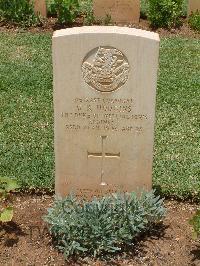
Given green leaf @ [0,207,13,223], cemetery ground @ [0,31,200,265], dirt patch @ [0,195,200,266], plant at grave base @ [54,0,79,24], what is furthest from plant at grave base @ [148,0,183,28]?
green leaf @ [0,207,13,223]

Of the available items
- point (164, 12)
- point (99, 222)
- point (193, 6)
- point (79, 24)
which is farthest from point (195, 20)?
point (99, 222)

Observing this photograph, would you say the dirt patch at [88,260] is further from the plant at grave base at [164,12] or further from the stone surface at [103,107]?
the plant at grave base at [164,12]

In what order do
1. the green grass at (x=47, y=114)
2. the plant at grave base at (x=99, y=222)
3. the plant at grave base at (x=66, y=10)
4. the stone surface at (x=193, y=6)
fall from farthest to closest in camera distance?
the stone surface at (x=193, y=6) < the plant at grave base at (x=66, y=10) < the green grass at (x=47, y=114) < the plant at grave base at (x=99, y=222)

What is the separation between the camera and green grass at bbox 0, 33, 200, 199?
568 centimetres

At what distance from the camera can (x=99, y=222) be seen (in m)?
4.52

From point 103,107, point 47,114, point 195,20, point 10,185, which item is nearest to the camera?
point 103,107

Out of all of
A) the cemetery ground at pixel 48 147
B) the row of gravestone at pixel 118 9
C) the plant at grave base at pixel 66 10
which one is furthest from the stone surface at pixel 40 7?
the cemetery ground at pixel 48 147

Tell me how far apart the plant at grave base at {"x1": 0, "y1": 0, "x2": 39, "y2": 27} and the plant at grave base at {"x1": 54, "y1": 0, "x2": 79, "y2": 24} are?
0.38m

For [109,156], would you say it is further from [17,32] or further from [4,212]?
[17,32]

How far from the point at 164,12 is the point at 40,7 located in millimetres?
2059

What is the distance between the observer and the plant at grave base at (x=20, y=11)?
384 inches

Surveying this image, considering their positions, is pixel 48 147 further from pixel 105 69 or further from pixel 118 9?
pixel 118 9

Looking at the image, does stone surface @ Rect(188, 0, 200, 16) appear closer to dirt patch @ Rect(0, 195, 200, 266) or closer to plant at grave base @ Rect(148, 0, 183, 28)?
plant at grave base @ Rect(148, 0, 183, 28)

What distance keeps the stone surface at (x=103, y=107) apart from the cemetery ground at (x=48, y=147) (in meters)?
0.47
